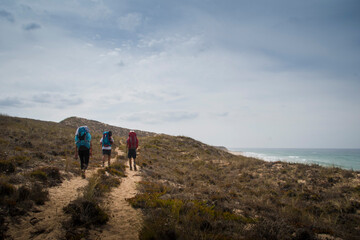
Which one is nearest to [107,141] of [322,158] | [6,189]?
[6,189]

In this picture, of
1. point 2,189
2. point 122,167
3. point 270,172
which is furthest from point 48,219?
point 270,172

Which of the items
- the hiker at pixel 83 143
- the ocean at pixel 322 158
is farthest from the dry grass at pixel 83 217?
the ocean at pixel 322 158

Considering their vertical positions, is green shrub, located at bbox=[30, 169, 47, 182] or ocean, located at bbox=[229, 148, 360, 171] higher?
green shrub, located at bbox=[30, 169, 47, 182]

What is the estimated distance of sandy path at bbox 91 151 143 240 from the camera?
4312mm

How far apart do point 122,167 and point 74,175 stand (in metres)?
3.91

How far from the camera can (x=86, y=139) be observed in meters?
8.77

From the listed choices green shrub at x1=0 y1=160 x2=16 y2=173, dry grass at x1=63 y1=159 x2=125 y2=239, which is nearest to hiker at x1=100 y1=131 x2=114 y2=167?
green shrub at x1=0 y1=160 x2=16 y2=173

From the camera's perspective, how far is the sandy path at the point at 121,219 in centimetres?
431

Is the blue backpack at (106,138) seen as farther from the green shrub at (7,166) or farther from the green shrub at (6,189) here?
the green shrub at (6,189)

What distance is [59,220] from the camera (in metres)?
4.56

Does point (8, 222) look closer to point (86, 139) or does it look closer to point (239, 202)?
point (86, 139)

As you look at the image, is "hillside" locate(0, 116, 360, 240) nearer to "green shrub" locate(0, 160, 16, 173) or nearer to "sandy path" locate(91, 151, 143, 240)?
"green shrub" locate(0, 160, 16, 173)

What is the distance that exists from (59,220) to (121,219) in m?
1.51

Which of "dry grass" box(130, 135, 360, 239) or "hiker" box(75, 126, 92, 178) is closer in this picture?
"dry grass" box(130, 135, 360, 239)
